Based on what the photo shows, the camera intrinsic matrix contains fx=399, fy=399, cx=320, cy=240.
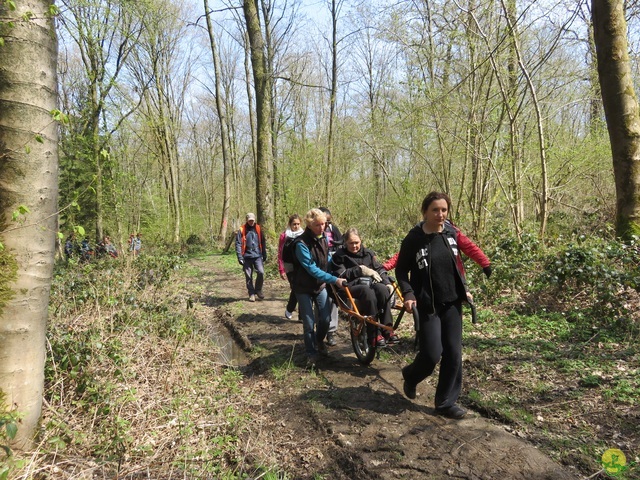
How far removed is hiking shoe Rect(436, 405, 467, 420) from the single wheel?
125 cm

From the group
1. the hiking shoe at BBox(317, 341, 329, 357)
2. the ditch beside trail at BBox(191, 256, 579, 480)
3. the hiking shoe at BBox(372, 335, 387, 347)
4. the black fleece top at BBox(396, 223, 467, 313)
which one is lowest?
the ditch beside trail at BBox(191, 256, 579, 480)

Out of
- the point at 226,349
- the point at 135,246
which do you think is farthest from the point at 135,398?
the point at 135,246

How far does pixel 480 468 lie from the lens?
2.94 meters

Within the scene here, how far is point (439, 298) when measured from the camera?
363cm

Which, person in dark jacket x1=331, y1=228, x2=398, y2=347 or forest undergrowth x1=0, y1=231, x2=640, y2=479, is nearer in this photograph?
forest undergrowth x1=0, y1=231, x2=640, y2=479

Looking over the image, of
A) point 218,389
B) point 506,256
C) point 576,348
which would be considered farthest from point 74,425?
point 506,256

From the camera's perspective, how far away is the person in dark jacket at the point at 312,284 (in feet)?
16.7

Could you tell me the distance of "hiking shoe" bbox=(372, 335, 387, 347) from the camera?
4.68 metres

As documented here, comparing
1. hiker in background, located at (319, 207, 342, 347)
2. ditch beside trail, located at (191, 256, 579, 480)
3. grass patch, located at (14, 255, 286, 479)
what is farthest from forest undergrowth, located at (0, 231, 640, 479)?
hiker in background, located at (319, 207, 342, 347)

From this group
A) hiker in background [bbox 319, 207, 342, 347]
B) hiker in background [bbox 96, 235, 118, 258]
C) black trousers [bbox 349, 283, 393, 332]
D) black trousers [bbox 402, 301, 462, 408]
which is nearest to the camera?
black trousers [bbox 402, 301, 462, 408]

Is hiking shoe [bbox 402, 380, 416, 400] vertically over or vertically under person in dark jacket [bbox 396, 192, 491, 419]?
under

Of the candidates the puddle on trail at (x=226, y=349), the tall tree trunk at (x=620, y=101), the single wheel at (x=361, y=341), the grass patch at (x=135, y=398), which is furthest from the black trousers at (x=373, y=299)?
the tall tree trunk at (x=620, y=101)

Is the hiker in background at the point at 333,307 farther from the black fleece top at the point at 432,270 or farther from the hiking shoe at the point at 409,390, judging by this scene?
the black fleece top at the point at 432,270

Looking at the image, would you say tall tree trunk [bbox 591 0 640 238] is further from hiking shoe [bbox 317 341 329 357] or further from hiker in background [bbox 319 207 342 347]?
hiking shoe [bbox 317 341 329 357]
